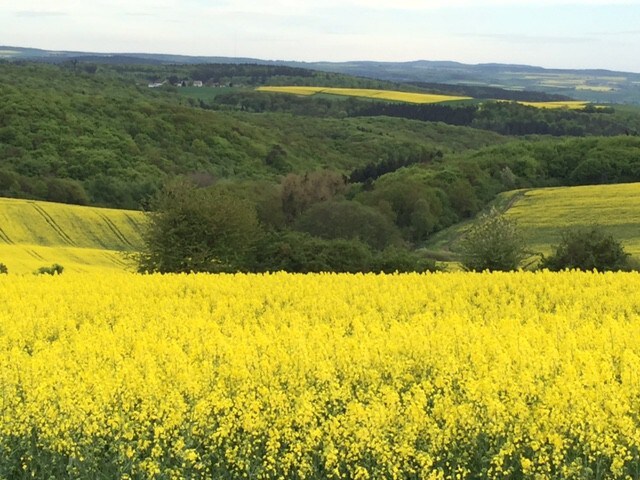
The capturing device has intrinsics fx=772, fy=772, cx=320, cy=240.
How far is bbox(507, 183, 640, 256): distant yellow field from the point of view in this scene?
184 feet

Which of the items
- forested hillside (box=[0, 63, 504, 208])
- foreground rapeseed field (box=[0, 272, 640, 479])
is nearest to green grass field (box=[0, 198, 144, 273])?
forested hillside (box=[0, 63, 504, 208])

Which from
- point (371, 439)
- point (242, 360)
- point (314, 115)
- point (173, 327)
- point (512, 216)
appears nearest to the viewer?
point (371, 439)

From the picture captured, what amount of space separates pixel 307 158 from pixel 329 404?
137 m

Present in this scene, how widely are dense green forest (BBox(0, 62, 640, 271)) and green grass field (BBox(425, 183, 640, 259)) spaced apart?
413cm

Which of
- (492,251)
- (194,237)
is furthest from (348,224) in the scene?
(194,237)

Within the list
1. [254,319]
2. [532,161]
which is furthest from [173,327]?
[532,161]

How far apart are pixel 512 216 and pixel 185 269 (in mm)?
41987

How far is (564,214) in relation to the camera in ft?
210

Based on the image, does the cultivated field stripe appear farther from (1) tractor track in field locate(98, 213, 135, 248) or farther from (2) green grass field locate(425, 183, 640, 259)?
(2) green grass field locate(425, 183, 640, 259)

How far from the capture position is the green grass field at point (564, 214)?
56000 mm

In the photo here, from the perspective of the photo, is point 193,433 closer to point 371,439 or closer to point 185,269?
point 371,439

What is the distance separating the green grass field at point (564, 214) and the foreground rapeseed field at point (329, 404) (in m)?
43.3

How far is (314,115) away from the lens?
197 m

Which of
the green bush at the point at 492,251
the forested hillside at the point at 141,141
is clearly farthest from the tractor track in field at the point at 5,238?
the green bush at the point at 492,251
